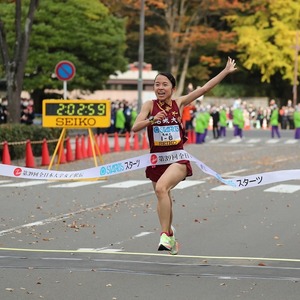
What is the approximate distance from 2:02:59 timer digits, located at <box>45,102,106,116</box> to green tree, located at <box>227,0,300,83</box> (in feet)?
166

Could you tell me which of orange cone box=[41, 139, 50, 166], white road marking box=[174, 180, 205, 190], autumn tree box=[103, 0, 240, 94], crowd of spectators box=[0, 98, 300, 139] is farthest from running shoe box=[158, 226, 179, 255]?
autumn tree box=[103, 0, 240, 94]

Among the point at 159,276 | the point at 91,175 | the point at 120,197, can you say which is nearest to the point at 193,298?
the point at 159,276

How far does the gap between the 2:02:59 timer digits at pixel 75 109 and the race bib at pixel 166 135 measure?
52.0 feet

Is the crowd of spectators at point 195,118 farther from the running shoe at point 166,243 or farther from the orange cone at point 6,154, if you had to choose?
the running shoe at point 166,243

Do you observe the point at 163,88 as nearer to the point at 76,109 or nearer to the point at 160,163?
the point at 160,163

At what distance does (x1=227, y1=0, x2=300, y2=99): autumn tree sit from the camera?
78438mm

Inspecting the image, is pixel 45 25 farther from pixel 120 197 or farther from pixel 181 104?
pixel 181 104

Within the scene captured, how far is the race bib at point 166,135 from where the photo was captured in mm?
11586

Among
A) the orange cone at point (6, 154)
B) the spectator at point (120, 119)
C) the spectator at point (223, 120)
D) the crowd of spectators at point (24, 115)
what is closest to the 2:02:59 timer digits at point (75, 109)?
the orange cone at point (6, 154)

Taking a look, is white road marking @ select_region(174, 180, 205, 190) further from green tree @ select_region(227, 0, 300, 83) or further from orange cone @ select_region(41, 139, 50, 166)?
green tree @ select_region(227, 0, 300, 83)

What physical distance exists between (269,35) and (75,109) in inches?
2131

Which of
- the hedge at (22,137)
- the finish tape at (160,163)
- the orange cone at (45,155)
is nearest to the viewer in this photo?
the finish tape at (160,163)

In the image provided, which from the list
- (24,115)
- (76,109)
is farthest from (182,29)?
(76,109)

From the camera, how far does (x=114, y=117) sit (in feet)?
181
